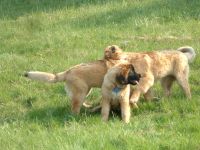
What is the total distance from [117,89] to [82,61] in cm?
351

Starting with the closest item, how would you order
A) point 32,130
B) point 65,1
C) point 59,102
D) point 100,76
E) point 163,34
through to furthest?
point 32,130
point 100,76
point 59,102
point 163,34
point 65,1

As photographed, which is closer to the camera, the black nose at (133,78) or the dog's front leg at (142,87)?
the black nose at (133,78)

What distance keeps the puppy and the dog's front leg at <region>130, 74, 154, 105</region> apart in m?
0.18

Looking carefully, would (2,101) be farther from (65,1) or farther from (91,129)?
(65,1)

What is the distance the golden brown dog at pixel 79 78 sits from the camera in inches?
342

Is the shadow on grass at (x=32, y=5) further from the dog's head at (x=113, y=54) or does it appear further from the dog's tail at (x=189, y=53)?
the dog's head at (x=113, y=54)

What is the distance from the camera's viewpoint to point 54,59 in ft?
40.4

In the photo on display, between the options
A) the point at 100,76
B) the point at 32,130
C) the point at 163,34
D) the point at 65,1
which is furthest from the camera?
the point at 65,1

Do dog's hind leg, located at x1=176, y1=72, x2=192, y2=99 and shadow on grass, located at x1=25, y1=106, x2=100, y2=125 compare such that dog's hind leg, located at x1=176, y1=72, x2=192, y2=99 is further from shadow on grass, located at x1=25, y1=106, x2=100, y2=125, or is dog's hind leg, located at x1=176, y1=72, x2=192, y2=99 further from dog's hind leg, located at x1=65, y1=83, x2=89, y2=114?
dog's hind leg, located at x1=65, y1=83, x2=89, y2=114

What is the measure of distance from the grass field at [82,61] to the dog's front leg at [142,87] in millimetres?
226

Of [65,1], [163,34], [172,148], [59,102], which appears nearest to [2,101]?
[59,102]

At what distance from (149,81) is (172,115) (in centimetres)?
92

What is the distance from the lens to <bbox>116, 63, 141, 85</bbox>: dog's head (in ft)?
26.7

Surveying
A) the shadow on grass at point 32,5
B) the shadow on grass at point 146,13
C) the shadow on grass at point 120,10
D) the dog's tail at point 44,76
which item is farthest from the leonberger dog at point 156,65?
the shadow on grass at point 32,5
